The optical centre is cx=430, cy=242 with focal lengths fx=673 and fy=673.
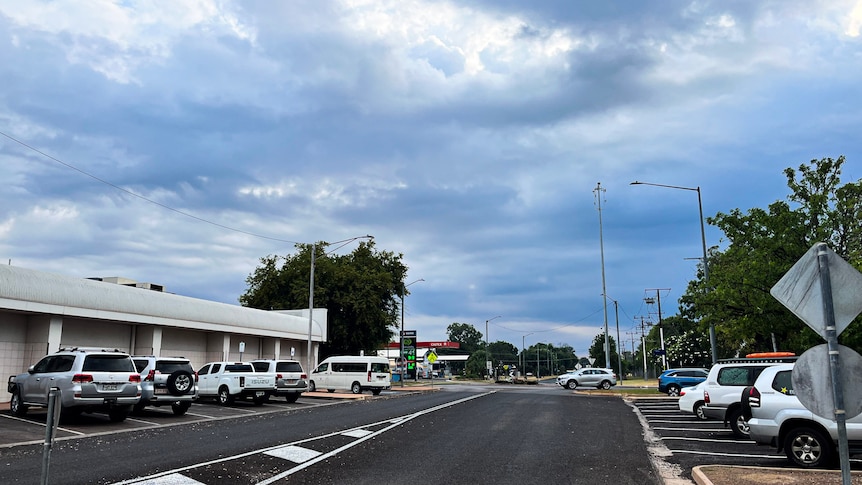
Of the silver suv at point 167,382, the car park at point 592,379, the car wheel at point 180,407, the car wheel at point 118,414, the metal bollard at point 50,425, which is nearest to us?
the metal bollard at point 50,425

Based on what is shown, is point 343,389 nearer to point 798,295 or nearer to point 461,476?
point 461,476

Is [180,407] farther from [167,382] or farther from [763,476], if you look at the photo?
[763,476]

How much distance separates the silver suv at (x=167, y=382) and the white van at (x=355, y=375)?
17024 mm

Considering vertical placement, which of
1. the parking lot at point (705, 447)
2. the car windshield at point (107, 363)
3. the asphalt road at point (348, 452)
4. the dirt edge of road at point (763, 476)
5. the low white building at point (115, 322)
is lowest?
the parking lot at point (705, 447)

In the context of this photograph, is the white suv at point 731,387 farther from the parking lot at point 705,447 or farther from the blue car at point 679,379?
the blue car at point 679,379

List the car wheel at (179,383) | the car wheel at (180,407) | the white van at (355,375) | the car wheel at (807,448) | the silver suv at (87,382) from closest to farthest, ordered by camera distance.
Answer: the car wheel at (807,448)
the silver suv at (87,382)
the car wheel at (179,383)
the car wheel at (180,407)
the white van at (355,375)

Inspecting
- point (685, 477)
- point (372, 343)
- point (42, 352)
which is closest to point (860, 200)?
point (685, 477)

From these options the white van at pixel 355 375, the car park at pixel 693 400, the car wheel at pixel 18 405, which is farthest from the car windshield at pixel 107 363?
the white van at pixel 355 375

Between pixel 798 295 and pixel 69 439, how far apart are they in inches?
578

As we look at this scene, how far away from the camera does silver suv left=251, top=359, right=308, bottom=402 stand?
28.1m

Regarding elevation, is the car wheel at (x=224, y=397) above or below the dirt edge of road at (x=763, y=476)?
above

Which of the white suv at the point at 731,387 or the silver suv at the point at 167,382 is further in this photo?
the silver suv at the point at 167,382

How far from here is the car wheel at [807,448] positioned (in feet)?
36.0

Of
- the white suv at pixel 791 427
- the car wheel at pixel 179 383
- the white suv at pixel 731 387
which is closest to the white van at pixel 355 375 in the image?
the car wheel at pixel 179 383
